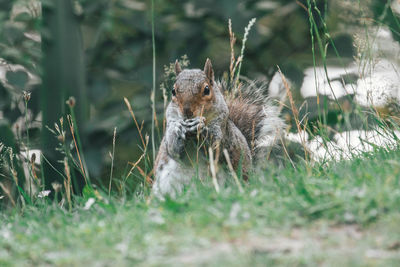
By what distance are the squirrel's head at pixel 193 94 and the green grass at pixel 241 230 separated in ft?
2.30

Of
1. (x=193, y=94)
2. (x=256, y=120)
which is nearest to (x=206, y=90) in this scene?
(x=193, y=94)

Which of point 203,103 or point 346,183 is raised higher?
point 203,103

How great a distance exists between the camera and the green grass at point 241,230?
1375 millimetres

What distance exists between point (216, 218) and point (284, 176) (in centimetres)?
51

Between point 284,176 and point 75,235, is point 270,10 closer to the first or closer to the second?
point 284,176

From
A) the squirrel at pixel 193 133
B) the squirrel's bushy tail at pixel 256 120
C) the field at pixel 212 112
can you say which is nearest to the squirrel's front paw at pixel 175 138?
the squirrel at pixel 193 133

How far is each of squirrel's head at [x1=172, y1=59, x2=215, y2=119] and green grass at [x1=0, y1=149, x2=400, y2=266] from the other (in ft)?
2.30

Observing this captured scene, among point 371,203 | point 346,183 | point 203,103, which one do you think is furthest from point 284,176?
point 203,103

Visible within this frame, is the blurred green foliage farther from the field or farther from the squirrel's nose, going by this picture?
the squirrel's nose

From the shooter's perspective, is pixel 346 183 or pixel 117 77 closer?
pixel 346 183

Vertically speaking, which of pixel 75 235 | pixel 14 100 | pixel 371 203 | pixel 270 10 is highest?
pixel 270 10

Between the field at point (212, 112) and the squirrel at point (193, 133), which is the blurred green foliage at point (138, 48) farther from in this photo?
the squirrel at point (193, 133)

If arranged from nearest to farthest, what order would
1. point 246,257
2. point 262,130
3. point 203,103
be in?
point 246,257, point 203,103, point 262,130

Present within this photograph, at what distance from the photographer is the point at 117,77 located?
401 cm
